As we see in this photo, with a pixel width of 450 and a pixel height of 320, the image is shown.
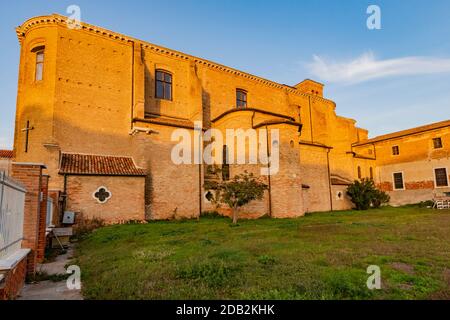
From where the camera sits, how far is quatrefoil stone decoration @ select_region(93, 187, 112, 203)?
49.9ft

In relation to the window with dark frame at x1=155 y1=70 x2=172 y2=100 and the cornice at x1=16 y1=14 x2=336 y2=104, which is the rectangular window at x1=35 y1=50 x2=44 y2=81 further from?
the window with dark frame at x1=155 y1=70 x2=172 y2=100

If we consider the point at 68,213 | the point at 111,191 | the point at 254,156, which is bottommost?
the point at 68,213

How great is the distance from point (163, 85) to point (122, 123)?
497 cm

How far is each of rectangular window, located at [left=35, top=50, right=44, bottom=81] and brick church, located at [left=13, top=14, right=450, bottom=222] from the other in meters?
0.07

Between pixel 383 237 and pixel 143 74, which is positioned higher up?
pixel 143 74

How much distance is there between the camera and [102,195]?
1534 cm

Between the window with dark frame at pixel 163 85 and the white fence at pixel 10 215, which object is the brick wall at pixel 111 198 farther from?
the white fence at pixel 10 215

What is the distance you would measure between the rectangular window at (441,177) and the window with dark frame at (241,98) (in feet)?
70.1

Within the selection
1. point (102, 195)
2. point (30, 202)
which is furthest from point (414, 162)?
point (30, 202)

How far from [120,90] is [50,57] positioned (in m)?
4.56
